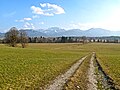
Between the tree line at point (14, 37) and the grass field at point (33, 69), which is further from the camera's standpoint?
the tree line at point (14, 37)

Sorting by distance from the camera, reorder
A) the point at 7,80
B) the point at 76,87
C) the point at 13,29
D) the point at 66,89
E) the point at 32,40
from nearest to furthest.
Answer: the point at 66,89 < the point at 76,87 < the point at 7,80 < the point at 13,29 < the point at 32,40

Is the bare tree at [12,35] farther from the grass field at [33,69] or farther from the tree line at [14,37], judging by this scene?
the grass field at [33,69]

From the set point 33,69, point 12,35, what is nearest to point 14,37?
point 12,35

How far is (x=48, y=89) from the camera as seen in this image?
50.2 feet

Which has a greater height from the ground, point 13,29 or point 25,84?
point 13,29

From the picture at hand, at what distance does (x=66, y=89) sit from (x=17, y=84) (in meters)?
4.09

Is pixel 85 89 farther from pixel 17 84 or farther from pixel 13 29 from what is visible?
pixel 13 29

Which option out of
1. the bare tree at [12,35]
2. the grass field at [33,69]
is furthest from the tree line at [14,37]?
the grass field at [33,69]

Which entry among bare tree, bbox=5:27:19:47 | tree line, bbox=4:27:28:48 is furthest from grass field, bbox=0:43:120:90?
tree line, bbox=4:27:28:48

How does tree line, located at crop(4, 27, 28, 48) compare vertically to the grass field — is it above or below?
above

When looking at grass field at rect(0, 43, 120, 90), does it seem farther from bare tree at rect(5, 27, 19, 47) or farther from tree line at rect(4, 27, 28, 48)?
tree line at rect(4, 27, 28, 48)

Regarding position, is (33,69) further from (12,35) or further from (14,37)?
(12,35)

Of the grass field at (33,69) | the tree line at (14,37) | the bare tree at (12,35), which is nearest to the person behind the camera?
the grass field at (33,69)

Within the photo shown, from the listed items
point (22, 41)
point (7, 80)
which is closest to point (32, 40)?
point (22, 41)
